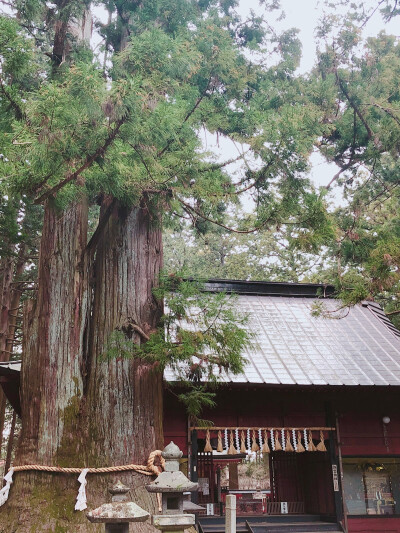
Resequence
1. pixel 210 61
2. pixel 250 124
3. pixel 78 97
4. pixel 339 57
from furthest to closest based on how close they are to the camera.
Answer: pixel 339 57
pixel 250 124
pixel 210 61
pixel 78 97

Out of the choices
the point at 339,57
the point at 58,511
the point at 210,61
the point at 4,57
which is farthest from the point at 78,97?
the point at 339,57

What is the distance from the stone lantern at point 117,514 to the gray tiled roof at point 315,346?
3.44 m

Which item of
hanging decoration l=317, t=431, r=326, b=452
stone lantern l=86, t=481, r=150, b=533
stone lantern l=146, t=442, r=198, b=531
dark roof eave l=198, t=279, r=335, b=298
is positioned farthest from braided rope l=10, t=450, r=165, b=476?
dark roof eave l=198, t=279, r=335, b=298

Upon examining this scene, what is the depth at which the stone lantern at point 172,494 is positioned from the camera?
349 cm

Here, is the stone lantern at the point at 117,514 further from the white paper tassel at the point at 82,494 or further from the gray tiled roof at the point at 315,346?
the gray tiled roof at the point at 315,346

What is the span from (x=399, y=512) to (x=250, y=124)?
23.2 ft

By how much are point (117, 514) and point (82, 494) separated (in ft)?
3.88

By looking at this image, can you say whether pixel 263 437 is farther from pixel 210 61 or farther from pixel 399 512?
pixel 210 61

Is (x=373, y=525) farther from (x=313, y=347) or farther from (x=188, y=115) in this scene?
(x=188, y=115)

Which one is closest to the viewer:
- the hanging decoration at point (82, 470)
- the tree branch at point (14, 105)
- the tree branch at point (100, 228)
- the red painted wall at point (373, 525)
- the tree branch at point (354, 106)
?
the tree branch at point (14, 105)

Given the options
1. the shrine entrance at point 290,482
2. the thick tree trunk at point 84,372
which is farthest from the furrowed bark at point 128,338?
the shrine entrance at point 290,482

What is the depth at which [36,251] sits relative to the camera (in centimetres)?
1344

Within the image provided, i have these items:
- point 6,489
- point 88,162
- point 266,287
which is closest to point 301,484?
point 266,287

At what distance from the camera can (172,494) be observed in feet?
11.9
